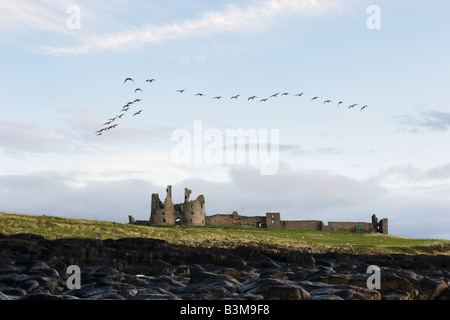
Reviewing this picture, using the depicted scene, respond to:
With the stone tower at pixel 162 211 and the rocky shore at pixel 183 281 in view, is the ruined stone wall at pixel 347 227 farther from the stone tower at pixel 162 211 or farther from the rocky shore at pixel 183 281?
the rocky shore at pixel 183 281

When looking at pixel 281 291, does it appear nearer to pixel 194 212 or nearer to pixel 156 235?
pixel 156 235

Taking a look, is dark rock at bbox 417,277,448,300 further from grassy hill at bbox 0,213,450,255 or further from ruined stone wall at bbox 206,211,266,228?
ruined stone wall at bbox 206,211,266,228

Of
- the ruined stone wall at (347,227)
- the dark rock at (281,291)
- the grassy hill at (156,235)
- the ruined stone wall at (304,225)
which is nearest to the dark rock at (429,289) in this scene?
the dark rock at (281,291)

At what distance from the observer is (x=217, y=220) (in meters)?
77.6

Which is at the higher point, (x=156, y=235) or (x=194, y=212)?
(x=194, y=212)

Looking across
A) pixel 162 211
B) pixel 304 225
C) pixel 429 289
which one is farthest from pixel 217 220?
pixel 429 289

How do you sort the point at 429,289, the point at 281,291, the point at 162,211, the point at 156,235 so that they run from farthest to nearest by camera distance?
the point at 162,211, the point at 156,235, the point at 429,289, the point at 281,291

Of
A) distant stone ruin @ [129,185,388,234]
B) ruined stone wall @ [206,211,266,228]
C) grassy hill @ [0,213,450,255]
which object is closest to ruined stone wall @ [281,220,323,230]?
distant stone ruin @ [129,185,388,234]

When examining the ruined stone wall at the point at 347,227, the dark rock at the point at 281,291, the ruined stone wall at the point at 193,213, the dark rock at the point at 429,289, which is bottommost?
the dark rock at the point at 429,289

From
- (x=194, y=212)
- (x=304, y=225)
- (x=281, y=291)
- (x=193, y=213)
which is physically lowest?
(x=281, y=291)

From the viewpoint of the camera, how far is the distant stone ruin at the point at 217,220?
74.6m

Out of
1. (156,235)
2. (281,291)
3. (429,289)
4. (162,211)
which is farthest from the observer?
(162,211)
